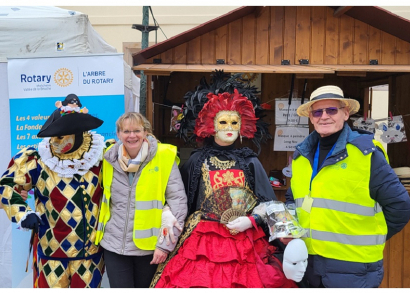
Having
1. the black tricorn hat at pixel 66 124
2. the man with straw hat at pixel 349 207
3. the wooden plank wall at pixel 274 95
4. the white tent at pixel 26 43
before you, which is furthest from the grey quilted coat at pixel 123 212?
the wooden plank wall at pixel 274 95

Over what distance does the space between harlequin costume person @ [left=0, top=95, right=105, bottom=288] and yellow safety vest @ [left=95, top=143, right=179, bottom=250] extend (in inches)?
3.6

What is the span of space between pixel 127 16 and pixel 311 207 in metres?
7.21

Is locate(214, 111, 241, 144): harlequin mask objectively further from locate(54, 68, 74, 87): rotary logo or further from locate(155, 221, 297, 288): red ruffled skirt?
locate(54, 68, 74, 87): rotary logo

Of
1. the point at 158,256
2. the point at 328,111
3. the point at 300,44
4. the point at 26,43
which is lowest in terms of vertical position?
the point at 158,256

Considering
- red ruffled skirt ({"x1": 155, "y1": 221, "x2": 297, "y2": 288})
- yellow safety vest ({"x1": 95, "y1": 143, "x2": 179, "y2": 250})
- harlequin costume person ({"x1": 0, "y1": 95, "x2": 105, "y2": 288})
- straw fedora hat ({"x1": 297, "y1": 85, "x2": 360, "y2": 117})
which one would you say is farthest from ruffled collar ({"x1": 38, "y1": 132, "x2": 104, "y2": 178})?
straw fedora hat ({"x1": 297, "y1": 85, "x2": 360, "y2": 117})

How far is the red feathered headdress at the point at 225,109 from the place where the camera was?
3.29m

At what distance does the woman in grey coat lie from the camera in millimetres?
2965

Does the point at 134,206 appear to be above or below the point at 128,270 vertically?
above

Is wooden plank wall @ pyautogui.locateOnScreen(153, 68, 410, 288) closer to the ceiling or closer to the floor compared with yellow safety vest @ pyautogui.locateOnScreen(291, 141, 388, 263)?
closer to the ceiling

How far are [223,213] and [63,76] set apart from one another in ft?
6.96

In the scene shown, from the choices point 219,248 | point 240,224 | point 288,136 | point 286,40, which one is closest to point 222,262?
point 219,248

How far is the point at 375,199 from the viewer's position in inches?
99.7

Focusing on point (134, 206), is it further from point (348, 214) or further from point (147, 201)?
point (348, 214)

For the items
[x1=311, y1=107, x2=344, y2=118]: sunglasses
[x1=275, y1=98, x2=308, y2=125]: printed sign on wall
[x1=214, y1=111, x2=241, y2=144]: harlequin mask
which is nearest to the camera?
[x1=311, y1=107, x2=344, y2=118]: sunglasses
